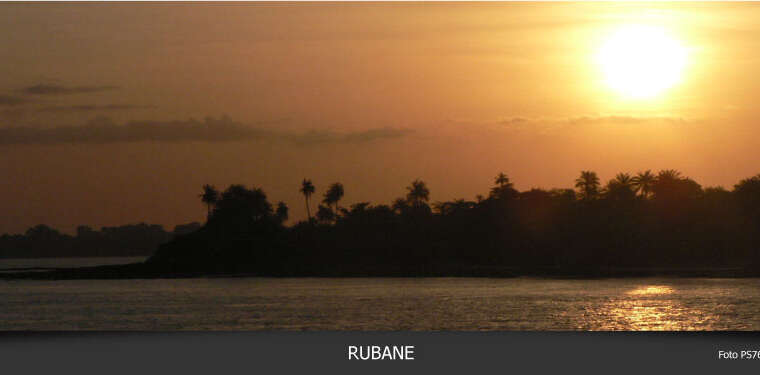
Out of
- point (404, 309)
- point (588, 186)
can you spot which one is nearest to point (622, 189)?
point (588, 186)

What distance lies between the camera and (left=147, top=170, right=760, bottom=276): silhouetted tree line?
160500 millimetres

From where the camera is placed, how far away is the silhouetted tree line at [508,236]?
160m

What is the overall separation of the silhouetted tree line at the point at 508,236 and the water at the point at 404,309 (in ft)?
→ 178

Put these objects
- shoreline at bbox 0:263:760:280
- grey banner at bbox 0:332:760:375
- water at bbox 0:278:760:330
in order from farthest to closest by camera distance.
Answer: shoreline at bbox 0:263:760:280 < water at bbox 0:278:760:330 < grey banner at bbox 0:332:760:375

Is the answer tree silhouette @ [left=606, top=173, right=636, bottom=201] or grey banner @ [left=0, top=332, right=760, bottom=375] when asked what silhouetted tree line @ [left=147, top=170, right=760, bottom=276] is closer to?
tree silhouette @ [left=606, top=173, right=636, bottom=201]

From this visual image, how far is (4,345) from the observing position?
2939cm

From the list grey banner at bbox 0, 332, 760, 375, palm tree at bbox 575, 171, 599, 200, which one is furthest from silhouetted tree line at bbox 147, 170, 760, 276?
grey banner at bbox 0, 332, 760, 375

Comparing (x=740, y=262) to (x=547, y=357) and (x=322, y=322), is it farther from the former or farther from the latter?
(x=547, y=357)

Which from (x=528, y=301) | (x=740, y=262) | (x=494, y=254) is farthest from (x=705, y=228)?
(x=528, y=301)

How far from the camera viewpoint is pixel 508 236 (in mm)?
179875

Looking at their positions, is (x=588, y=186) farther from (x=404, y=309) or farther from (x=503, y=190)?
(x=404, y=309)

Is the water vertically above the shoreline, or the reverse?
the shoreline

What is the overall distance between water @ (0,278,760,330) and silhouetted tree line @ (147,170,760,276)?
54171 mm

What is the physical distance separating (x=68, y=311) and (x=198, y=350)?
54609 mm
